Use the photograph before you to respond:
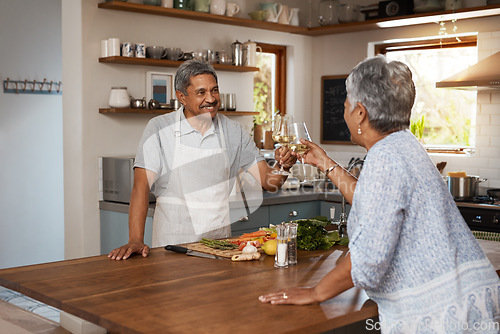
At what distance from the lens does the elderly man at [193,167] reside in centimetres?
313

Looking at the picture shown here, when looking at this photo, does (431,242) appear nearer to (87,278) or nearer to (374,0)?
(87,278)

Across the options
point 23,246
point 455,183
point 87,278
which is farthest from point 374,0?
point 87,278

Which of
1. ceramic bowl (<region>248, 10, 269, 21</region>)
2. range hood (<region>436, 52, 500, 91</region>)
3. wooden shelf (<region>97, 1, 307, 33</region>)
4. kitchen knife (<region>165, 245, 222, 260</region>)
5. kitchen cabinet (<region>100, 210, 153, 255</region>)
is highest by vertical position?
ceramic bowl (<region>248, 10, 269, 21</region>)

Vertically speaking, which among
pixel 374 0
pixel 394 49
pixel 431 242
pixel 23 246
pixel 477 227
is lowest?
pixel 23 246

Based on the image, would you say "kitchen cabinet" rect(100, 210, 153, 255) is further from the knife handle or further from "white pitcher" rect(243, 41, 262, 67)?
the knife handle

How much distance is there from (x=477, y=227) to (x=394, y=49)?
2034 millimetres

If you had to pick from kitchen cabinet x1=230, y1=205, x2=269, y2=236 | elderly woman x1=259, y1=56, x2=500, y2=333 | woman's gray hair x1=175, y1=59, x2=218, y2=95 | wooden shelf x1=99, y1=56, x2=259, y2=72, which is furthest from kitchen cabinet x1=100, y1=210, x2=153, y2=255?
elderly woman x1=259, y1=56, x2=500, y2=333

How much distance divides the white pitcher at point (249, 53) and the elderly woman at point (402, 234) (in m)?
3.86

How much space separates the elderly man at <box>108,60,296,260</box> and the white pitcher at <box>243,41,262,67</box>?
7.94 ft

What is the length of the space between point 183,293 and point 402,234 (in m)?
0.70

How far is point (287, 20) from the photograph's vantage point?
19.9 ft

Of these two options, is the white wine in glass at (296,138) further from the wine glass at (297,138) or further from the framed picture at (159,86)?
the framed picture at (159,86)

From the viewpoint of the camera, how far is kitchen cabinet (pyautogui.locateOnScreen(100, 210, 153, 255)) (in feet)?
15.4

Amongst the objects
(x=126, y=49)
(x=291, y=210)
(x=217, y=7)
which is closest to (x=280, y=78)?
(x=217, y=7)
